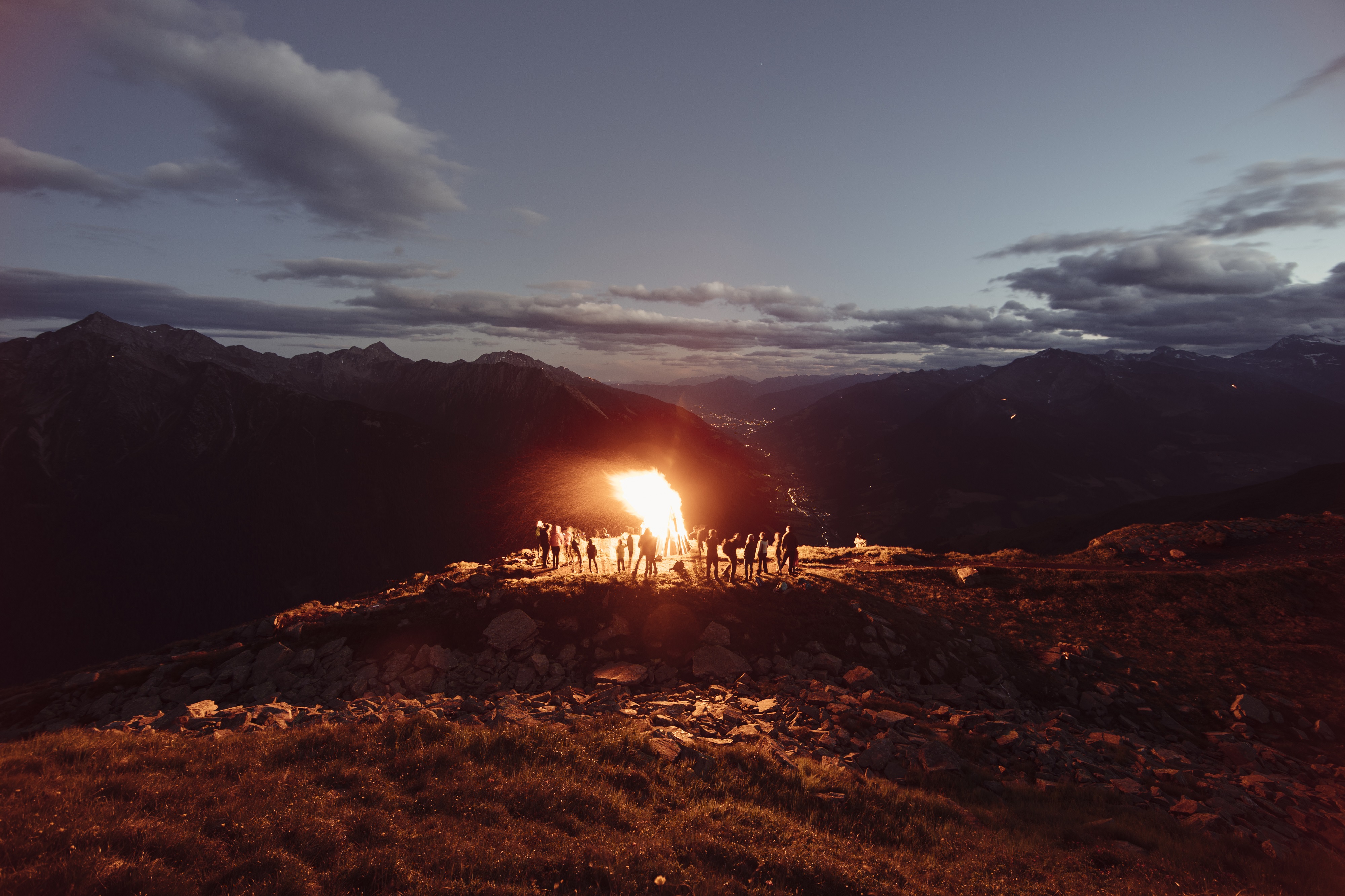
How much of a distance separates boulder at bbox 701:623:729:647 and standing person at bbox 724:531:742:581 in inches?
202

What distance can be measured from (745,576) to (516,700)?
15.4 m

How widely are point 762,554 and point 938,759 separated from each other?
16379 millimetres

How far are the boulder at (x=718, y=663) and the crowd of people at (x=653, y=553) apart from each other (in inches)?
246

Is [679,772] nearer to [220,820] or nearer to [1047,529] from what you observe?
[220,820]

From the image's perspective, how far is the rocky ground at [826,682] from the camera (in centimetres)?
1611

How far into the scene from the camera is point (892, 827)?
486 inches

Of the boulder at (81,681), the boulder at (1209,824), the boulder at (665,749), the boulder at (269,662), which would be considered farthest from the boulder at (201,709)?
the boulder at (1209,824)

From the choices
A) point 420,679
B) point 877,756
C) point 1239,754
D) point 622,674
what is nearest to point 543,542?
point 420,679

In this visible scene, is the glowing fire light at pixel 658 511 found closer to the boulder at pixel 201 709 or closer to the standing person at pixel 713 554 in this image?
the standing person at pixel 713 554

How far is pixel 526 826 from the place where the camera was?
10109 mm

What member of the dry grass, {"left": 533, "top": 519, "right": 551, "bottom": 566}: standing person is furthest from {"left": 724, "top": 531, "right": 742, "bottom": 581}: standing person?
the dry grass

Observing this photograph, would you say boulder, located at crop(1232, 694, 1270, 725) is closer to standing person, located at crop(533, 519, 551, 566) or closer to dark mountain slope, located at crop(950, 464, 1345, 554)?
standing person, located at crop(533, 519, 551, 566)

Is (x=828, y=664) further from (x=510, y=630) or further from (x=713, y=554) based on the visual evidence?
(x=510, y=630)

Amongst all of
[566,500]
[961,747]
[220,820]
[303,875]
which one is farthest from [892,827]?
[566,500]
